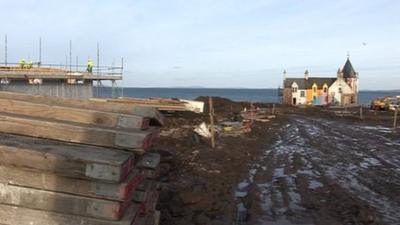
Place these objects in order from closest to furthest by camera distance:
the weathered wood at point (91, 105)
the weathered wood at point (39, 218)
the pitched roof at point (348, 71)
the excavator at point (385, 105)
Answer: the weathered wood at point (39, 218) → the weathered wood at point (91, 105) → the excavator at point (385, 105) → the pitched roof at point (348, 71)

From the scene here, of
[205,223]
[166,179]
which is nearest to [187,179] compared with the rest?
[166,179]

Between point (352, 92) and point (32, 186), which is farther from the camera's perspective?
point (352, 92)

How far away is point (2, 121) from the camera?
4.71m

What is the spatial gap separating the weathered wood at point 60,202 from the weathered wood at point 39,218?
35 millimetres

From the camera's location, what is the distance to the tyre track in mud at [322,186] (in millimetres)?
11023

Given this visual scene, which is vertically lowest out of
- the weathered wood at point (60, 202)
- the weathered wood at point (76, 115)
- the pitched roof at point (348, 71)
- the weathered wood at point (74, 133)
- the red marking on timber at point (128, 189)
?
the weathered wood at point (60, 202)

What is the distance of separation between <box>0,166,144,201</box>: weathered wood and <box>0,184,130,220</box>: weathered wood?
1.6 inches

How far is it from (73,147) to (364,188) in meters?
11.4

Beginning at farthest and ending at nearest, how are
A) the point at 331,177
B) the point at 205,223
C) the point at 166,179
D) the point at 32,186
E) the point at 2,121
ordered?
the point at 331,177 < the point at 166,179 < the point at 205,223 < the point at 2,121 < the point at 32,186

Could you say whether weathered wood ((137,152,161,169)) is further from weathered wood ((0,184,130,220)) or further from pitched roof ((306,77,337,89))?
pitched roof ((306,77,337,89))

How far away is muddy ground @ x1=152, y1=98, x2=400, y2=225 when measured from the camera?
10977 mm

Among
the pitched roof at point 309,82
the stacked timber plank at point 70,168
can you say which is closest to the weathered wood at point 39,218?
the stacked timber plank at point 70,168

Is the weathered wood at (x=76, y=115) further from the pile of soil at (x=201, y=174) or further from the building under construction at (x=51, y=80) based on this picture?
the building under construction at (x=51, y=80)

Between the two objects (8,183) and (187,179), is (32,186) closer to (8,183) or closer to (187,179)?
(8,183)
